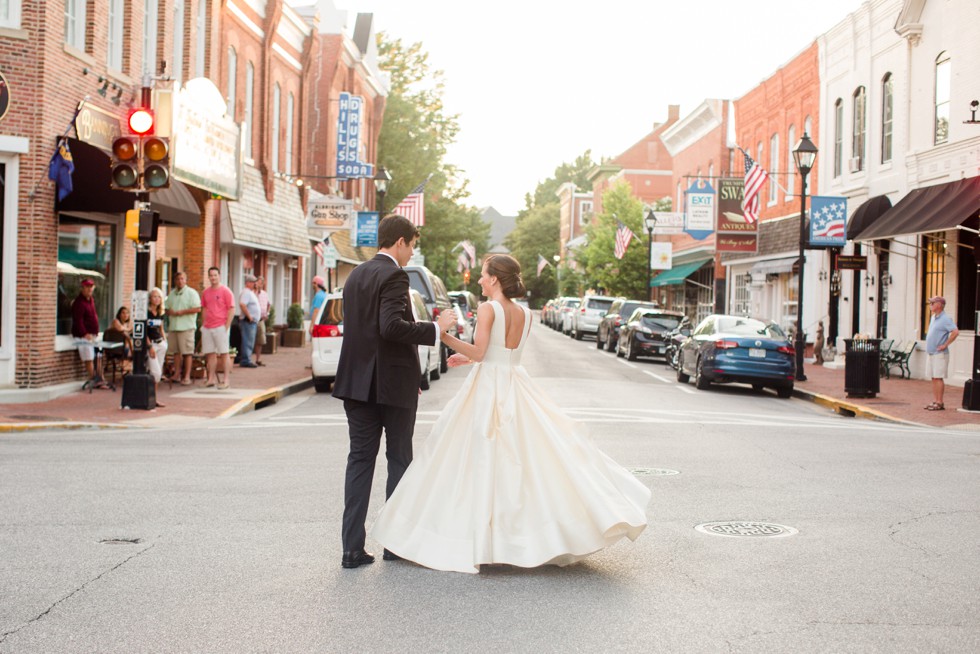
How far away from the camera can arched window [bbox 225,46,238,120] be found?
92.6 feet

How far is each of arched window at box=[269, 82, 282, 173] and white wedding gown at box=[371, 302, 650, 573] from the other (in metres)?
27.2

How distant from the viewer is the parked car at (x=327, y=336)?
18.7 meters

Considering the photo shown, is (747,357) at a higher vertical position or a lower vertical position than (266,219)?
lower

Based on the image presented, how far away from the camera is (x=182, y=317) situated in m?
18.2

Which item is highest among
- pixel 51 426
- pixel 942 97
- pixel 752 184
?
pixel 942 97

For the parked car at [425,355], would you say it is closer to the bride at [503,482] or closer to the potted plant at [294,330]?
the bride at [503,482]

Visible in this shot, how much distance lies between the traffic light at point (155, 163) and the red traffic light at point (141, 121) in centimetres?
14

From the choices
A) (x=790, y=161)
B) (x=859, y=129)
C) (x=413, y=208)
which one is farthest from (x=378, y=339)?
(x=790, y=161)

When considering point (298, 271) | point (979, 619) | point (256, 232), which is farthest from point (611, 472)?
point (298, 271)

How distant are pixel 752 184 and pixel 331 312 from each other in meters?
16.4

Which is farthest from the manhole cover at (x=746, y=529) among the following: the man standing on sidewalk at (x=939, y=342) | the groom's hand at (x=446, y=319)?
the man standing on sidewalk at (x=939, y=342)

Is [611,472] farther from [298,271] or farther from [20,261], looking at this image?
[298,271]

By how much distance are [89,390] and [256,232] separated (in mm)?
12163

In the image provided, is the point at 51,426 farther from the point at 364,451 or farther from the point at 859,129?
the point at 859,129
